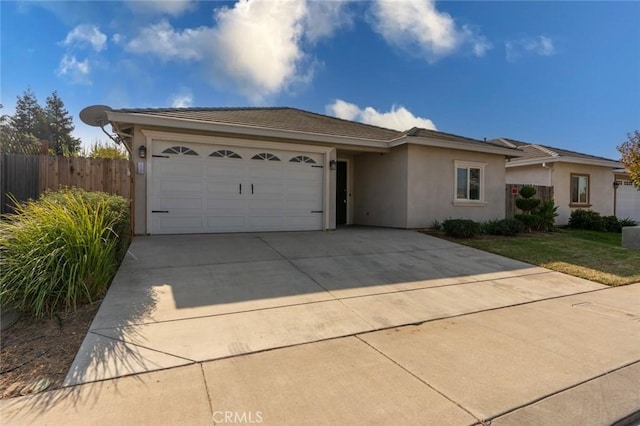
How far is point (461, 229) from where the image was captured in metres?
9.80

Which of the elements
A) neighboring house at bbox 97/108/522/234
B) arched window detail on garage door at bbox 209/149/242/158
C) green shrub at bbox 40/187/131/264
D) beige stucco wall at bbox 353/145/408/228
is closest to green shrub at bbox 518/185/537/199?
neighboring house at bbox 97/108/522/234

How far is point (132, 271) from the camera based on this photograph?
541 cm

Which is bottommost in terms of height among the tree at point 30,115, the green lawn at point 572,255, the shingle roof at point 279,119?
the green lawn at point 572,255

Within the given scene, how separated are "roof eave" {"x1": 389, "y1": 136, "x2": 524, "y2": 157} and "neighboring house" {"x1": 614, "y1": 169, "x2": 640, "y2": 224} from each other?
31.1 feet

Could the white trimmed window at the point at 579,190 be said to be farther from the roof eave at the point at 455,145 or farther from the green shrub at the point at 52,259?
the green shrub at the point at 52,259

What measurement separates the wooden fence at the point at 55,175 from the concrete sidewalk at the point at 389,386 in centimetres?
680

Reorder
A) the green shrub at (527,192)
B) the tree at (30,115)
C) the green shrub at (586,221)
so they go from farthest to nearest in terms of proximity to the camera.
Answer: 1. the tree at (30,115)
2. the green shrub at (586,221)
3. the green shrub at (527,192)

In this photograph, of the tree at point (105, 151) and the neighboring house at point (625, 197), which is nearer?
the tree at point (105, 151)

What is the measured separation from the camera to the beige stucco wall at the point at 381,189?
11.2m

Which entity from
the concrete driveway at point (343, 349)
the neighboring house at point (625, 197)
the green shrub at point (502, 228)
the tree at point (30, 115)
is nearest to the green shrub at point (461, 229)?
the green shrub at point (502, 228)

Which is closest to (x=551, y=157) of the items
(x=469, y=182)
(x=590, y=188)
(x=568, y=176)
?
(x=568, y=176)

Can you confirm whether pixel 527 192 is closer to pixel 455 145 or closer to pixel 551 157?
pixel 551 157

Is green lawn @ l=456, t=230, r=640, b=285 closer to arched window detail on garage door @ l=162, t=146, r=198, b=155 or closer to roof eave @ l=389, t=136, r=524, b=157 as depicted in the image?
roof eave @ l=389, t=136, r=524, b=157

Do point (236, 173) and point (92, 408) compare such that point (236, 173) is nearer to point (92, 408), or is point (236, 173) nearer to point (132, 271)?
point (132, 271)
